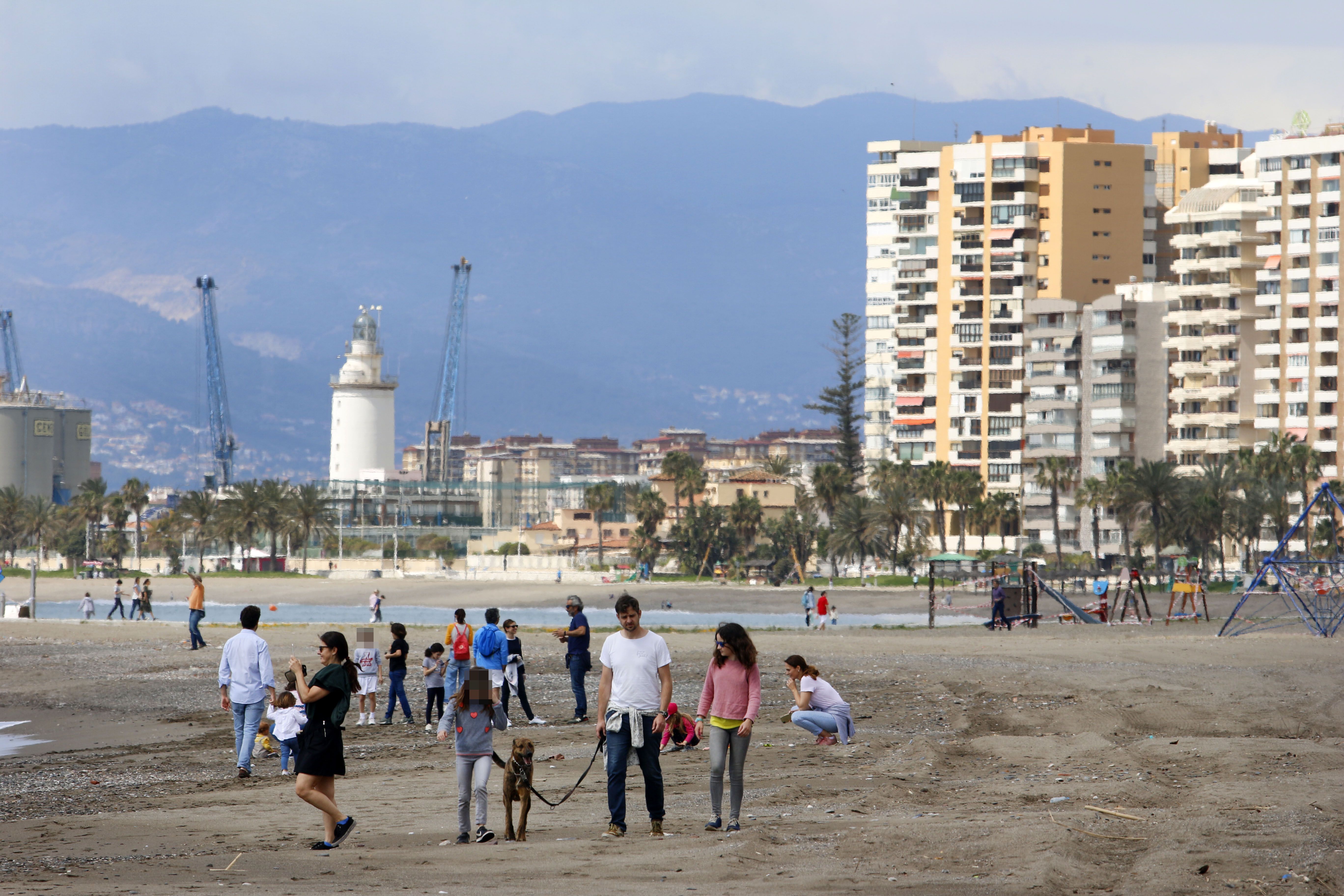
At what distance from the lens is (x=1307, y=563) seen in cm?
3362

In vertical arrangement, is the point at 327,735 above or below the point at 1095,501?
below

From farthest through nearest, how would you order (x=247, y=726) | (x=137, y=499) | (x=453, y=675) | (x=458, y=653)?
(x=137, y=499) < (x=458, y=653) < (x=453, y=675) < (x=247, y=726)

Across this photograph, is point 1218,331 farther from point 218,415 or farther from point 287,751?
point 218,415

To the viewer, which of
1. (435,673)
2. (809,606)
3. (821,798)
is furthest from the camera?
(809,606)

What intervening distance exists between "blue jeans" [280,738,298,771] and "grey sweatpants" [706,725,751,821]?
5681 millimetres

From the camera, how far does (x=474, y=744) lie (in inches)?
449

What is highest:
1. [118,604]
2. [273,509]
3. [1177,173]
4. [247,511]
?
[1177,173]

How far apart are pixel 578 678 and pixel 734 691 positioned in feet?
Result: 28.6

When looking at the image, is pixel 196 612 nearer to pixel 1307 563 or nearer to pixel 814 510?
pixel 1307 563

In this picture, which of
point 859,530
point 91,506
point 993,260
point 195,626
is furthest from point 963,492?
point 195,626

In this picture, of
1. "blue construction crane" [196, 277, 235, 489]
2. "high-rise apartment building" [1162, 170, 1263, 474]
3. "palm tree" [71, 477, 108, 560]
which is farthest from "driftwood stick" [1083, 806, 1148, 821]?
"blue construction crane" [196, 277, 235, 489]

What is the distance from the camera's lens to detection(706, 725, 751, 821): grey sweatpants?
36.3 feet

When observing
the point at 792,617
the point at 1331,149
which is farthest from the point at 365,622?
the point at 1331,149

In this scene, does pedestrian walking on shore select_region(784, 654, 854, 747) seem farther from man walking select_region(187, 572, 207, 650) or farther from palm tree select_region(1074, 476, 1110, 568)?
palm tree select_region(1074, 476, 1110, 568)
